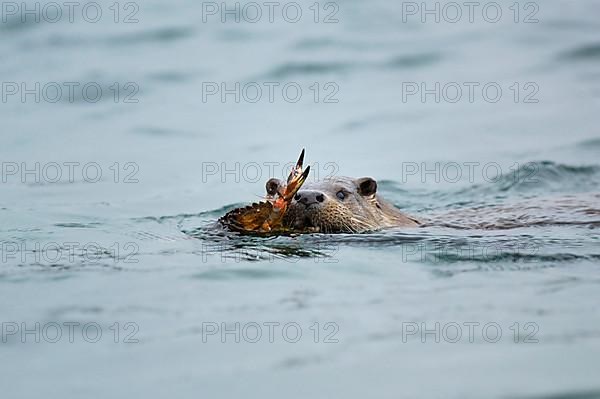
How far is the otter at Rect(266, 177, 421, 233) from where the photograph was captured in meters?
7.73

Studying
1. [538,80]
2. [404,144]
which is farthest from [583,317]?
[538,80]

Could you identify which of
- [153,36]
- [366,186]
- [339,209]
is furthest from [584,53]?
[339,209]

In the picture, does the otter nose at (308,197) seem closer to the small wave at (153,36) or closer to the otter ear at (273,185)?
the otter ear at (273,185)

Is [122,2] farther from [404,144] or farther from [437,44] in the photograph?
[404,144]

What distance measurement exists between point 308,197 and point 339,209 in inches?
12.9

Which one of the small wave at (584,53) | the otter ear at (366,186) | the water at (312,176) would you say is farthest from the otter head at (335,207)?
the small wave at (584,53)

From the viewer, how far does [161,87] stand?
49.7 ft

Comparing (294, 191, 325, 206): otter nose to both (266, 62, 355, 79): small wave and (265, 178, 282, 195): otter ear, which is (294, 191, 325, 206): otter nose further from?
(266, 62, 355, 79): small wave

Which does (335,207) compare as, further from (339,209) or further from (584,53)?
(584,53)

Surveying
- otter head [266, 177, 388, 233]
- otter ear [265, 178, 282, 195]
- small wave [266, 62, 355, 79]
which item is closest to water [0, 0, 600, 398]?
small wave [266, 62, 355, 79]

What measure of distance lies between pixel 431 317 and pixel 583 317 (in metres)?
0.64

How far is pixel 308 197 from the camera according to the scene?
7.74m

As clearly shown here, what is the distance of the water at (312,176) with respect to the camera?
4863 millimetres

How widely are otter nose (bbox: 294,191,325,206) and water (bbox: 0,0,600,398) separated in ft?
0.74
